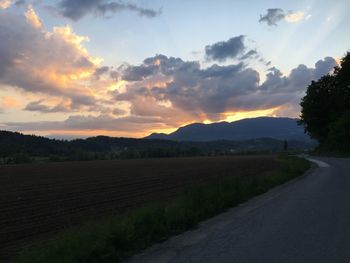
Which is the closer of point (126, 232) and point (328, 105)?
point (126, 232)

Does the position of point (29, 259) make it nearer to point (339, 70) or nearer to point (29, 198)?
point (29, 198)

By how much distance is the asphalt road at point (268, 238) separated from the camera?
8297 mm

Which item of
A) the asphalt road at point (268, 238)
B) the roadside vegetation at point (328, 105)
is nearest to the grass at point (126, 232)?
the asphalt road at point (268, 238)

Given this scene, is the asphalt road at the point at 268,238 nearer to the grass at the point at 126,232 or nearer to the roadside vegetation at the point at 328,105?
the grass at the point at 126,232

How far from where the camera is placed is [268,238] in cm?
988

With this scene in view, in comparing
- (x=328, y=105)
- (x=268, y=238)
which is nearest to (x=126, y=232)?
(x=268, y=238)

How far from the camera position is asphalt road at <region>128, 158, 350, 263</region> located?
830 cm

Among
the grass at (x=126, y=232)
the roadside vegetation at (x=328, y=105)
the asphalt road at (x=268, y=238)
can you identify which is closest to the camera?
the asphalt road at (x=268, y=238)

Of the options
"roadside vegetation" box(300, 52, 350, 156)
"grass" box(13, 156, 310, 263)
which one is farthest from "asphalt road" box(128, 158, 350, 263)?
"roadside vegetation" box(300, 52, 350, 156)

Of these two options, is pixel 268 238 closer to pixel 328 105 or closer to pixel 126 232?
pixel 126 232

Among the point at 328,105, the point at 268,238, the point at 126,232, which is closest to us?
the point at 268,238

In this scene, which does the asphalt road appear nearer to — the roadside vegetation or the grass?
the grass

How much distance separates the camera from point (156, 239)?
10492 mm

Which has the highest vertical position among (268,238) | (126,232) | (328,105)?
(328,105)
